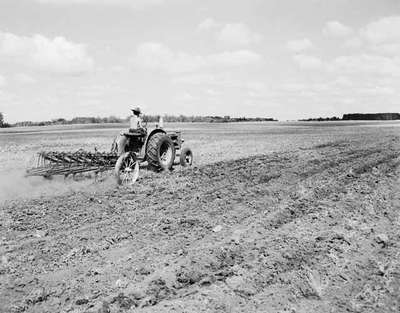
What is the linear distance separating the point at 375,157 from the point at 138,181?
713cm

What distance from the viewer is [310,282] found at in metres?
4.16

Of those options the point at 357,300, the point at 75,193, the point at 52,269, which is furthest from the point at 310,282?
the point at 75,193

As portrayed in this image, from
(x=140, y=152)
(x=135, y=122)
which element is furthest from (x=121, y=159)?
(x=135, y=122)

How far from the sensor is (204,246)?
5211 millimetres

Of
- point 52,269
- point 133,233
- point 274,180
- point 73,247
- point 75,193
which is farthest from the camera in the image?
point 274,180

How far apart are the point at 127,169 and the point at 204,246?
15.2ft

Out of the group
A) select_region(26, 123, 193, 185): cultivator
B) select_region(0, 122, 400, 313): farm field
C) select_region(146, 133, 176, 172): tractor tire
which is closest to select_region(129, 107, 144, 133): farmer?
select_region(26, 123, 193, 185): cultivator

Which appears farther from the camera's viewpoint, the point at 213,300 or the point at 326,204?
the point at 326,204

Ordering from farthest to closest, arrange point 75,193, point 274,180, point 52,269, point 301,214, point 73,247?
point 274,180 < point 75,193 < point 301,214 < point 73,247 < point 52,269

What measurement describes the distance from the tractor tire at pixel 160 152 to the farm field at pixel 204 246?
3.57ft

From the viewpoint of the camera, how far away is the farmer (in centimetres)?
1024

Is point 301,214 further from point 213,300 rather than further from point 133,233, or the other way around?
point 213,300

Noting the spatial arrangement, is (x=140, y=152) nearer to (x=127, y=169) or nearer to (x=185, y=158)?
(x=127, y=169)

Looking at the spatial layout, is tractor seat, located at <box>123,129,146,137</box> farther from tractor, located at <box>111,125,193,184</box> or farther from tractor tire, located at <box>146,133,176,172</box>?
tractor tire, located at <box>146,133,176,172</box>
